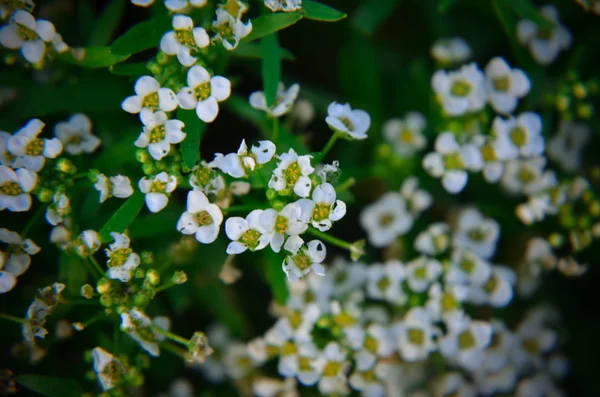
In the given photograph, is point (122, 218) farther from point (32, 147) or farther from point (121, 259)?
point (32, 147)

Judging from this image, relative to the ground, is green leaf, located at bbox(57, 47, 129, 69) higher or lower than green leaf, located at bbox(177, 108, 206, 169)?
higher

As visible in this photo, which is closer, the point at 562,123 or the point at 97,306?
the point at 97,306

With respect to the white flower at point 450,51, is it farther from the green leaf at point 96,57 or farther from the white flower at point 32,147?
the white flower at point 32,147


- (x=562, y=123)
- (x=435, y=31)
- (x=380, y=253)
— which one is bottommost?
(x=380, y=253)

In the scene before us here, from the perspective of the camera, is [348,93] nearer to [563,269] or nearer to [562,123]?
[562,123]

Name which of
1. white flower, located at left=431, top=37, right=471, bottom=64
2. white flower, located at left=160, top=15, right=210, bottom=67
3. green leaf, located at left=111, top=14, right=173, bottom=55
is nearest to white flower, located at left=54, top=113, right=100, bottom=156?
green leaf, located at left=111, top=14, right=173, bottom=55

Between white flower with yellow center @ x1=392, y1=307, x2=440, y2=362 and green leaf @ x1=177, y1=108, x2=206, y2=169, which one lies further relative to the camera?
white flower with yellow center @ x1=392, y1=307, x2=440, y2=362

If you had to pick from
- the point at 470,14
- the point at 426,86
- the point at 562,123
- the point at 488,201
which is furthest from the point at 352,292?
the point at 470,14

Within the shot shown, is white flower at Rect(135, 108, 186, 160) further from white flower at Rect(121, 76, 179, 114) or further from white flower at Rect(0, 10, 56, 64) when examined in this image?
white flower at Rect(0, 10, 56, 64)
